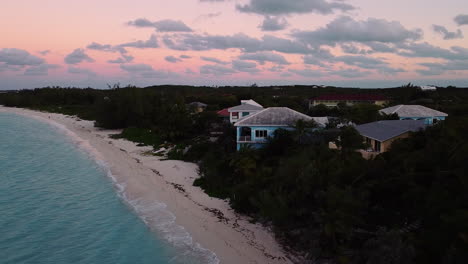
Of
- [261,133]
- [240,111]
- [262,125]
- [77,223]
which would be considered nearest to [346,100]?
[240,111]

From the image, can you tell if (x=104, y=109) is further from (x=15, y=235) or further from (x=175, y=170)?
(x=15, y=235)

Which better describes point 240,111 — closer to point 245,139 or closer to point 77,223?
point 245,139

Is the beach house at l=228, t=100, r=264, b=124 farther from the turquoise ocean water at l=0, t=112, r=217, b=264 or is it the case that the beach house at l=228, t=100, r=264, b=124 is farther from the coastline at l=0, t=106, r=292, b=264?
the turquoise ocean water at l=0, t=112, r=217, b=264

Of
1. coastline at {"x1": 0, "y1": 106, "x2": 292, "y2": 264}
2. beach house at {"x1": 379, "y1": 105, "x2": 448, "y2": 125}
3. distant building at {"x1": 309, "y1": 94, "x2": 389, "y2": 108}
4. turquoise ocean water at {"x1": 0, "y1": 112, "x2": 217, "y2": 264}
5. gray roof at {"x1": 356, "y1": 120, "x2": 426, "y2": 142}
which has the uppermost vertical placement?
distant building at {"x1": 309, "y1": 94, "x2": 389, "y2": 108}

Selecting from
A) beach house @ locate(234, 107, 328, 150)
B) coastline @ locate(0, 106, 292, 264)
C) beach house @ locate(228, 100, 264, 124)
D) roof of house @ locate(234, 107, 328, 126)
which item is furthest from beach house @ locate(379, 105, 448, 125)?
coastline @ locate(0, 106, 292, 264)

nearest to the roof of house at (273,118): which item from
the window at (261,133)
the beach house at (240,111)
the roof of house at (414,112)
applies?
the window at (261,133)

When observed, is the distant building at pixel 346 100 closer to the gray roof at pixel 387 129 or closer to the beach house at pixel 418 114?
the beach house at pixel 418 114
